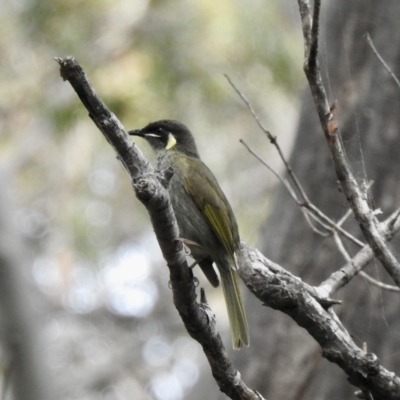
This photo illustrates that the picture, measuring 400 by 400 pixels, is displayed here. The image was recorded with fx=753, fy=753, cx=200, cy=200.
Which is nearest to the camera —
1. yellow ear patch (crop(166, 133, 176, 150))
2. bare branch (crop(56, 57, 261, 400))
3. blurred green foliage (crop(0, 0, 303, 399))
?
bare branch (crop(56, 57, 261, 400))

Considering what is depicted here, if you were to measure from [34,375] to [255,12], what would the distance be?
649 cm

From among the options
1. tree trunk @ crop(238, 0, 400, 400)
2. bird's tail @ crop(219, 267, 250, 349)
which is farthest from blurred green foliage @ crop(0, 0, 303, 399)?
bird's tail @ crop(219, 267, 250, 349)

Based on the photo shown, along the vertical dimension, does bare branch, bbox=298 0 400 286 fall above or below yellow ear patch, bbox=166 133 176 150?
below

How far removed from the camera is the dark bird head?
15.1ft

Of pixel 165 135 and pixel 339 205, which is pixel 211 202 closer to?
pixel 165 135

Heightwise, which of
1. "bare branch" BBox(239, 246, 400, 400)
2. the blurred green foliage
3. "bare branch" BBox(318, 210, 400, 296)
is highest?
the blurred green foliage

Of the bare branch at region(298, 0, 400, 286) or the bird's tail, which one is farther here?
the bird's tail

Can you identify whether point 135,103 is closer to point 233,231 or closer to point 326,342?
point 233,231

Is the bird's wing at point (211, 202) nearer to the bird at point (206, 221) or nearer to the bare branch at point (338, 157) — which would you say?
the bird at point (206, 221)

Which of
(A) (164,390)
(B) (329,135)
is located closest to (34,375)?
(B) (329,135)

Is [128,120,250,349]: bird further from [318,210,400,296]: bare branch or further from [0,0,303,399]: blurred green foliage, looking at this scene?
[0,0,303,399]: blurred green foliage

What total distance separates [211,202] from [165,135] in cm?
70

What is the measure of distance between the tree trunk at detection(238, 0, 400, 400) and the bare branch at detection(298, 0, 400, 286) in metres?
2.36

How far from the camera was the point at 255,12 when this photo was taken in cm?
1027
